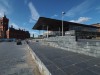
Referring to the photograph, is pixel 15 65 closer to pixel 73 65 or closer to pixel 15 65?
pixel 15 65

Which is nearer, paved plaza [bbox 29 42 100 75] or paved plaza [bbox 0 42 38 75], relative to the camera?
paved plaza [bbox 29 42 100 75]

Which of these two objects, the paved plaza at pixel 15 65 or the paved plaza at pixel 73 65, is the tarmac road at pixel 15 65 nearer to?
the paved plaza at pixel 15 65

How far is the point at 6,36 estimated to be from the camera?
91.7 meters

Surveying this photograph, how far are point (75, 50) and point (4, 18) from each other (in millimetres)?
92140

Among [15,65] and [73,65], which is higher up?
[73,65]

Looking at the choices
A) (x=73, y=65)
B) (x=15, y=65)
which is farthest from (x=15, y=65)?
(x=73, y=65)

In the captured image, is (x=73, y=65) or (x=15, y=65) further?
(x=15, y=65)

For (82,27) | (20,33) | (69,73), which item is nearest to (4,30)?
(20,33)

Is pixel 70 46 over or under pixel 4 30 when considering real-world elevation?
under

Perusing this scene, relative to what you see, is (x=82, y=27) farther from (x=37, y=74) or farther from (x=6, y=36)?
(x=6, y=36)

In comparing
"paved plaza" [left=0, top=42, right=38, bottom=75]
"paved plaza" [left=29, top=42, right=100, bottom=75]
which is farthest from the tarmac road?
"paved plaza" [left=29, top=42, right=100, bottom=75]

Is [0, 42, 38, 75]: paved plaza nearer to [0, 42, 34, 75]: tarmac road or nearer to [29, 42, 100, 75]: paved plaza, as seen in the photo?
A: [0, 42, 34, 75]: tarmac road

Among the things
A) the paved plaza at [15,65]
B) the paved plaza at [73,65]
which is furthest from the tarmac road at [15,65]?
the paved plaza at [73,65]

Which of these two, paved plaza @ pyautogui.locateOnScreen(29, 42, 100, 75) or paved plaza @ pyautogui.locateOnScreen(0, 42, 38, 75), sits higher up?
paved plaza @ pyautogui.locateOnScreen(29, 42, 100, 75)
